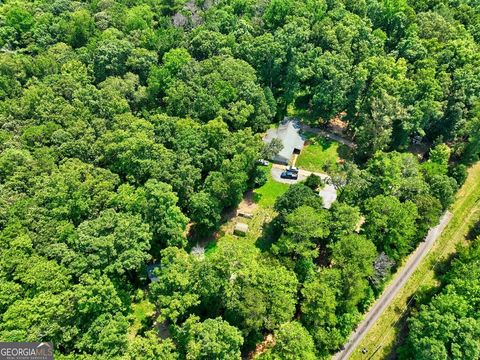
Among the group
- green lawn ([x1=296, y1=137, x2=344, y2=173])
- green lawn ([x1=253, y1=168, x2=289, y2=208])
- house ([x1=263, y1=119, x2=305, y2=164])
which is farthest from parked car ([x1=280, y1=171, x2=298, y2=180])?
green lawn ([x1=296, y1=137, x2=344, y2=173])

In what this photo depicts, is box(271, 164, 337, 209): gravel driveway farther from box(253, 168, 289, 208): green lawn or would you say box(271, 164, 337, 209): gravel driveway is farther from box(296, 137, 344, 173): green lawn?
box(296, 137, 344, 173): green lawn

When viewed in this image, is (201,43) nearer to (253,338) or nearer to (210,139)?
(210,139)

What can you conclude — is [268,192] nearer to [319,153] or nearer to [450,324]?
[319,153]

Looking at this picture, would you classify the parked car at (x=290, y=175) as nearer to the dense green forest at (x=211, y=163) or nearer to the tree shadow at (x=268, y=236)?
the dense green forest at (x=211, y=163)

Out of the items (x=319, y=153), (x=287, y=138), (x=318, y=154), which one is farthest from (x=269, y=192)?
(x=319, y=153)

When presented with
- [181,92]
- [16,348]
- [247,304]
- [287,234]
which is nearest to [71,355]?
[16,348]
